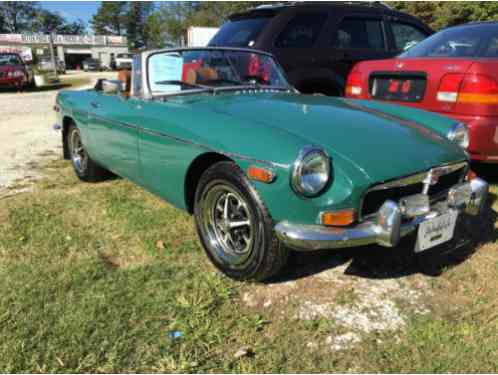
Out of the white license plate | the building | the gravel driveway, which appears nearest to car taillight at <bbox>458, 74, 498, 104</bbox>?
the white license plate

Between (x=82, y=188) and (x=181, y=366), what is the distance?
288 cm

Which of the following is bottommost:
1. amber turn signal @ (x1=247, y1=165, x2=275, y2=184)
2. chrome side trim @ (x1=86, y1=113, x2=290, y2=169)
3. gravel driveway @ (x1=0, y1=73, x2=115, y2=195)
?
gravel driveway @ (x1=0, y1=73, x2=115, y2=195)

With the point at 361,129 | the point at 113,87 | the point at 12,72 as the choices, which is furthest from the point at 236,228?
the point at 12,72

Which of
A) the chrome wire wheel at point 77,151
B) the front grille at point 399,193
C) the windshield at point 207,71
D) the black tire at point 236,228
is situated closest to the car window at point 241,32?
the windshield at point 207,71

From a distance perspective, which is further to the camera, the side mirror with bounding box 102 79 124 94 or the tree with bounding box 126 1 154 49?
the tree with bounding box 126 1 154 49

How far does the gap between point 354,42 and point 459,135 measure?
3.01m

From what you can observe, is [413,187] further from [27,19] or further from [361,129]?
[27,19]

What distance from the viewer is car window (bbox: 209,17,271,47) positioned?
16.5 feet

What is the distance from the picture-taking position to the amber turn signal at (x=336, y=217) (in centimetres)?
202

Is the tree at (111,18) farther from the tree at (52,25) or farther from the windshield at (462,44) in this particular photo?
the windshield at (462,44)

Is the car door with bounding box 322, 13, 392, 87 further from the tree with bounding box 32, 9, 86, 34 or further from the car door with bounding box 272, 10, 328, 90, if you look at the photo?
the tree with bounding box 32, 9, 86, 34

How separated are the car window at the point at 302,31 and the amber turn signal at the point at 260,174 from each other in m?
3.18

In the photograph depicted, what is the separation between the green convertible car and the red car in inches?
22.4

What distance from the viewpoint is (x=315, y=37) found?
507cm
